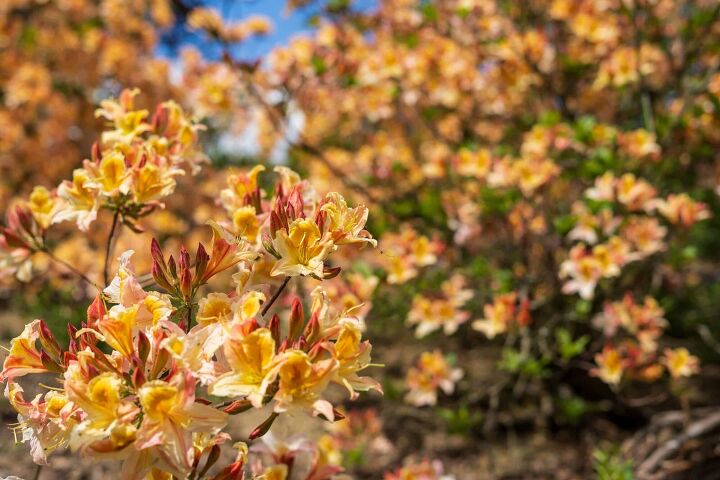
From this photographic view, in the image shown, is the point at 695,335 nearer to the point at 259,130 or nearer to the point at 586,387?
the point at 586,387

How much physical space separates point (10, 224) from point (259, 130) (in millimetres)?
4551

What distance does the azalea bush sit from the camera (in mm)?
898

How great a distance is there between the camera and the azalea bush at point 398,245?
0.90m

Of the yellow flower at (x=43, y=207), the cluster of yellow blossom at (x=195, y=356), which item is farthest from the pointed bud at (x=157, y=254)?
the yellow flower at (x=43, y=207)

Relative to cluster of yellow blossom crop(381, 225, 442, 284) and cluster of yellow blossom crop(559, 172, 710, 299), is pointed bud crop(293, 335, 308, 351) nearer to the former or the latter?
cluster of yellow blossom crop(381, 225, 442, 284)

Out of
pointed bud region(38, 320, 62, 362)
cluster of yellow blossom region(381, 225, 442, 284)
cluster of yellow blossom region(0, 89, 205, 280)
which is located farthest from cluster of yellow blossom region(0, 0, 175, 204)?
pointed bud region(38, 320, 62, 362)

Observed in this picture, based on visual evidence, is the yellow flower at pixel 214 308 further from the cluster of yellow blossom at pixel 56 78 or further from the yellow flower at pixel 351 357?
the cluster of yellow blossom at pixel 56 78

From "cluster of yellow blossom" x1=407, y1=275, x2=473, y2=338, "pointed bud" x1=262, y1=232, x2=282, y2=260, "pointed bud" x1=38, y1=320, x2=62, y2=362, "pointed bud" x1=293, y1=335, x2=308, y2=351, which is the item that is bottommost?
"cluster of yellow blossom" x1=407, y1=275, x2=473, y2=338

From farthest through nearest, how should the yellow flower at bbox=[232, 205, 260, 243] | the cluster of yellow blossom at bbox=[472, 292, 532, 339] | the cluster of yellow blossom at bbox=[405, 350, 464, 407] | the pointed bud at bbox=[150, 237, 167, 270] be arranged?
the cluster of yellow blossom at bbox=[405, 350, 464, 407] → the cluster of yellow blossom at bbox=[472, 292, 532, 339] → the yellow flower at bbox=[232, 205, 260, 243] → the pointed bud at bbox=[150, 237, 167, 270]

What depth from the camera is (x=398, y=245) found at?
2561 mm

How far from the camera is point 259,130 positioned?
5.89 m

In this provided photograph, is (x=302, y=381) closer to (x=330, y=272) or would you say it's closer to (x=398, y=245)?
(x=330, y=272)

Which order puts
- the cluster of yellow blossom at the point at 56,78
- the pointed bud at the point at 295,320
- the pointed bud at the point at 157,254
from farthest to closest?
the cluster of yellow blossom at the point at 56,78 < the pointed bud at the point at 157,254 < the pointed bud at the point at 295,320

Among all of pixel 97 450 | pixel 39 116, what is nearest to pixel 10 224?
pixel 97 450
